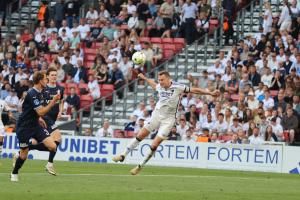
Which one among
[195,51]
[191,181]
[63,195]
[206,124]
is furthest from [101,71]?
[63,195]

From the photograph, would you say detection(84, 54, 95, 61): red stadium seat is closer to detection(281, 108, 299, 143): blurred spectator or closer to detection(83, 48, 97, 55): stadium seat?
detection(83, 48, 97, 55): stadium seat

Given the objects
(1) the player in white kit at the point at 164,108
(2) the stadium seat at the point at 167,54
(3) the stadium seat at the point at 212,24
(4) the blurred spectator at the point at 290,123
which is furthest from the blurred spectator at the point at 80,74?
(1) the player in white kit at the point at 164,108

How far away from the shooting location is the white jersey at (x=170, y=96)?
2169 centimetres

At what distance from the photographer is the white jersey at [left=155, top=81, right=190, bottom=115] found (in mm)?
21688

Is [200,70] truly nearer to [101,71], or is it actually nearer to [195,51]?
[195,51]

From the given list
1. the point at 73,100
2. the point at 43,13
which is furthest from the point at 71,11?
the point at 73,100

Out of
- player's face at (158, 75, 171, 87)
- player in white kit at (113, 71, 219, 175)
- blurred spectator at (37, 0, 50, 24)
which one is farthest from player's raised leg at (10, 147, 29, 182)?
blurred spectator at (37, 0, 50, 24)

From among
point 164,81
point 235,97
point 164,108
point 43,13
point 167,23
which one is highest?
point 43,13

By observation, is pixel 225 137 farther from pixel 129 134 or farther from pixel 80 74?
pixel 80 74

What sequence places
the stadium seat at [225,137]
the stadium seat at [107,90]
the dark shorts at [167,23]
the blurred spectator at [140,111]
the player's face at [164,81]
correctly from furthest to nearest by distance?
the dark shorts at [167,23] < the stadium seat at [107,90] < the blurred spectator at [140,111] < the stadium seat at [225,137] < the player's face at [164,81]

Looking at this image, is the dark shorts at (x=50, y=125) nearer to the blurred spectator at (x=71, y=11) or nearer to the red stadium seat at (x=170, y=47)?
the red stadium seat at (x=170, y=47)

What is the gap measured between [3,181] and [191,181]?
13.1 ft

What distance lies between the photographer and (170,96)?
71.3 ft

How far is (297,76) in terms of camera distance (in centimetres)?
3106
